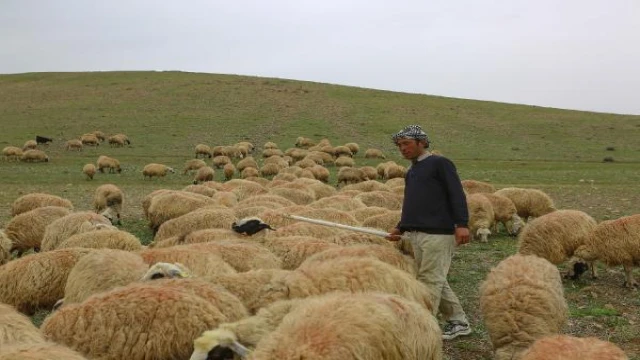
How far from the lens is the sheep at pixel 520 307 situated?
5.25m

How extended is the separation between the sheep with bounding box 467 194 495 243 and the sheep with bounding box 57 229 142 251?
24.6 ft

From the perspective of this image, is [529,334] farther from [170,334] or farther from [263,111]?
[263,111]

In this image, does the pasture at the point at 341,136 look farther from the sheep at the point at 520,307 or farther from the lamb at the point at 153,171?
the sheep at the point at 520,307

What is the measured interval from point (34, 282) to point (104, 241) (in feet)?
4.83

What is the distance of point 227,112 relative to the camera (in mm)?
52250

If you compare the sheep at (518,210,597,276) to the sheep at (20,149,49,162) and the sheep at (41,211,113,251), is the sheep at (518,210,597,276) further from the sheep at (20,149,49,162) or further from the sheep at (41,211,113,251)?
the sheep at (20,149,49,162)

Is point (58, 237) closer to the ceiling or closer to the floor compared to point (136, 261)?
closer to the floor

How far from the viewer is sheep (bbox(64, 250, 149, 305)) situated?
5.86m

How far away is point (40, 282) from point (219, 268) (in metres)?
2.23

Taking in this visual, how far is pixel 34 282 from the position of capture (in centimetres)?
670

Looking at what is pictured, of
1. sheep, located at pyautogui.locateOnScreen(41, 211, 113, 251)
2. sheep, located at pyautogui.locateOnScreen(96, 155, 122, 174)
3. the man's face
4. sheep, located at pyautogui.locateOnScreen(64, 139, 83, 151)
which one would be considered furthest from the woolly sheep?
the man's face

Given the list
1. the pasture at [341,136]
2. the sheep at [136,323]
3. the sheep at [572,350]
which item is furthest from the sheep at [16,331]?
the sheep at [572,350]

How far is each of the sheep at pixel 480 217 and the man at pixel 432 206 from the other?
251 inches

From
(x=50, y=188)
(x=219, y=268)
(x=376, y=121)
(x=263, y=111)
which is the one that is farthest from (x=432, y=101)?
(x=219, y=268)
